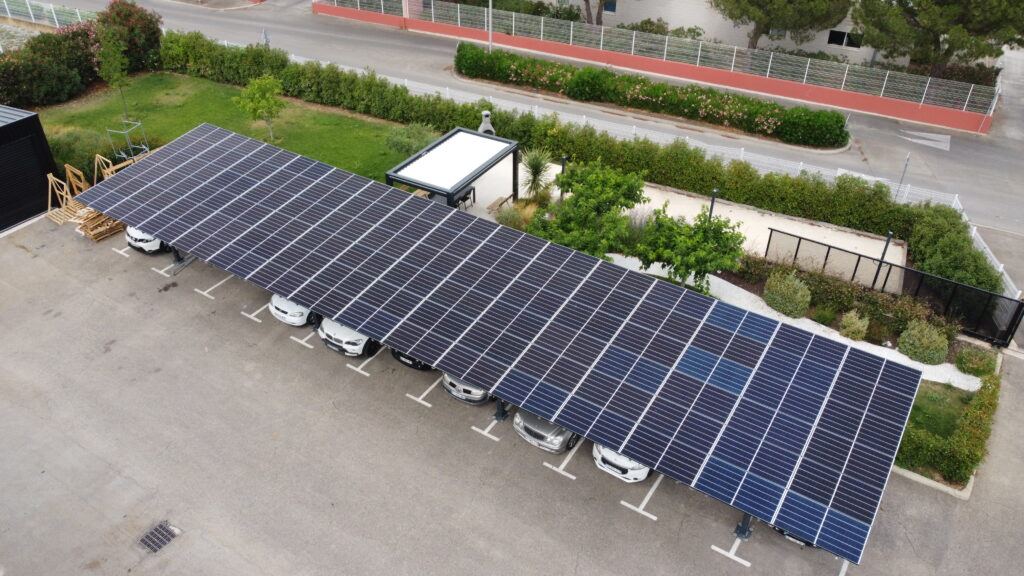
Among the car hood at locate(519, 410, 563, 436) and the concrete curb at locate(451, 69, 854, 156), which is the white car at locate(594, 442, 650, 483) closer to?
the car hood at locate(519, 410, 563, 436)

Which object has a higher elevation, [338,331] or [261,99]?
[261,99]

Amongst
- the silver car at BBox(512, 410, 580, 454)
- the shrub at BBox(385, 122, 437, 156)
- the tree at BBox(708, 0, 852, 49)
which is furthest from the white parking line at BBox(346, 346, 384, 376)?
the tree at BBox(708, 0, 852, 49)

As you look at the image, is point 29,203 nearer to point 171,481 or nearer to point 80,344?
point 80,344

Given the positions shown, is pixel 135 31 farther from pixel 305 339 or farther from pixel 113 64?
pixel 305 339

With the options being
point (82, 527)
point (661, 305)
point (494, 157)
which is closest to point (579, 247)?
point (661, 305)

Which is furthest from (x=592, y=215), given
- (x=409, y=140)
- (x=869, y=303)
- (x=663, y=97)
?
(x=663, y=97)

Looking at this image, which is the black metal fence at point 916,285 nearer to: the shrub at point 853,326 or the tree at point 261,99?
the shrub at point 853,326

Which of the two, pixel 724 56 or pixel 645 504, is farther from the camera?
pixel 724 56
